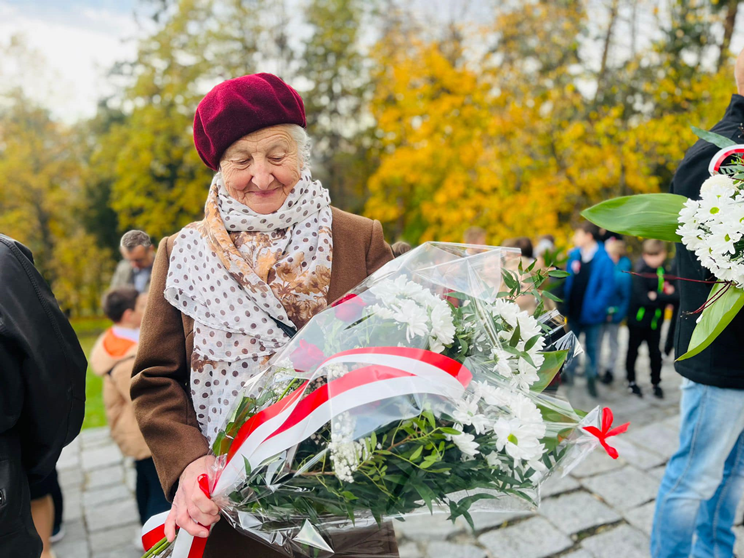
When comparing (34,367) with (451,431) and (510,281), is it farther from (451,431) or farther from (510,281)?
(510,281)

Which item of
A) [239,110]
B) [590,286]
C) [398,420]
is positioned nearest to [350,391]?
[398,420]

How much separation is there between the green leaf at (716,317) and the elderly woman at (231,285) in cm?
115

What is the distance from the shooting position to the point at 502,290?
1.54m

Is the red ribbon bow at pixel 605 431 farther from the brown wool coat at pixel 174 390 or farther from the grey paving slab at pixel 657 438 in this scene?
the grey paving slab at pixel 657 438

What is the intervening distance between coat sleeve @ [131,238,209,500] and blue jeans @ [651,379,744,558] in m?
1.98

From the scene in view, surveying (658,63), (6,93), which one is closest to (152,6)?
(6,93)

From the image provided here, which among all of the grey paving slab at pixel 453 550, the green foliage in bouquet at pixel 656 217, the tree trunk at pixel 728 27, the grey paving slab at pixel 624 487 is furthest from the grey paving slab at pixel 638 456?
the tree trunk at pixel 728 27

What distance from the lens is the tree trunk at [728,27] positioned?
8.17 m

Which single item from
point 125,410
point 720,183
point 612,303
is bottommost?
point 612,303

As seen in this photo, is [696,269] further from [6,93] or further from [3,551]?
[6,93]

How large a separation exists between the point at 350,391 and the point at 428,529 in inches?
104

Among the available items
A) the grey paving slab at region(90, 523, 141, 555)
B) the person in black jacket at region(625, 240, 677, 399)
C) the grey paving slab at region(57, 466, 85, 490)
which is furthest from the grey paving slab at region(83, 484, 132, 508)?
the person in black jacket at region(625, 240, 677, 399)

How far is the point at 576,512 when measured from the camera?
11.3 feet

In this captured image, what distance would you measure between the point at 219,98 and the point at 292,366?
81 cm
